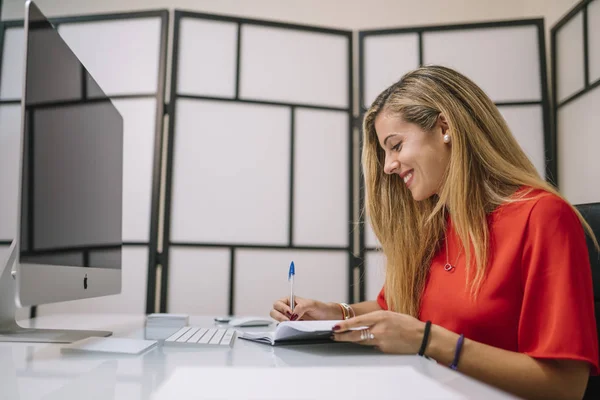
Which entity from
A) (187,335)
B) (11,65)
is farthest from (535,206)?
(11,65)

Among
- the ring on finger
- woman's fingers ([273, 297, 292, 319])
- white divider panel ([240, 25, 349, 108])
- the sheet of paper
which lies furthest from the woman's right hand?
white divider panel ([240, 25, 349, 108])

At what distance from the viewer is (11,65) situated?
2.34m

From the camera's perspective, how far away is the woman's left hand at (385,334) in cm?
81

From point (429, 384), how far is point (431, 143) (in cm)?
76

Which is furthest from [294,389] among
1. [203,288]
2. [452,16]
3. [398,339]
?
[452,16]

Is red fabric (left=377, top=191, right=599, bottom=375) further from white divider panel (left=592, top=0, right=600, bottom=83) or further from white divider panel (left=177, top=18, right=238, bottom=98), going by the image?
white divider panel (left=177, top=18, right=238, bottom=98)

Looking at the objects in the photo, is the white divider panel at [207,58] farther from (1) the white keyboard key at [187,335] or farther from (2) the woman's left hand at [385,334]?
(2) the woman's left hand at [385,334]

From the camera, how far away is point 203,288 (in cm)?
218

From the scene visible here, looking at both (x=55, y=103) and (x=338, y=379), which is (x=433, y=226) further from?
(x=55, y=103)

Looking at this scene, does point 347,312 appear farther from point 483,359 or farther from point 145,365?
point 145,365

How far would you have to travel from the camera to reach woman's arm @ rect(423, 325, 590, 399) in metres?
0.80

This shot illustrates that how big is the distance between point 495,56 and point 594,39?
0.47m

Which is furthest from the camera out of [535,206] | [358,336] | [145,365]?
[535,206]

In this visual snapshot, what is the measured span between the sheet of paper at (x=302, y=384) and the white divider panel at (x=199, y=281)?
1536 mm
